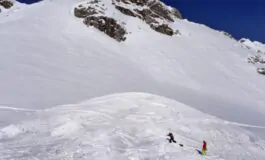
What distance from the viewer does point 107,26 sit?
4741 cm

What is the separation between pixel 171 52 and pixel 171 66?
4.64 m

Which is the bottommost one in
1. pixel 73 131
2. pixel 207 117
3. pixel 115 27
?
pixel 73 131

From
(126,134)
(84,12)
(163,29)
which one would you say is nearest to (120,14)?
(84,12)

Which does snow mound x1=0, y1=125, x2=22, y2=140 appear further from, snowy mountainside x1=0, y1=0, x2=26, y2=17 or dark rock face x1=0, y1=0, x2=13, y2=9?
dark rock face x1=0, y1=0, x2=13, y2=9

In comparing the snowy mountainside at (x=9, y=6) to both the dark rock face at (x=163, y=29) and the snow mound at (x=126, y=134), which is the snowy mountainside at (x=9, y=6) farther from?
the snow mound at (x=126, y=134)

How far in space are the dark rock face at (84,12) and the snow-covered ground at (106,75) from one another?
1.13 m

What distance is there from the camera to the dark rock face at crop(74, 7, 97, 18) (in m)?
48.8

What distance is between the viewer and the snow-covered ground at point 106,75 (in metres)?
19.2

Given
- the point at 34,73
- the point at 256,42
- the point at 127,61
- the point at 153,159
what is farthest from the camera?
the point at 256,42

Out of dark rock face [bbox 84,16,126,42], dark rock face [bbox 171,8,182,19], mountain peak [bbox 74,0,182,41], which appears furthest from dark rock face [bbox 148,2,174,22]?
dark rock face [bbox 84,16,126,42]

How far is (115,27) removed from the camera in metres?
47.8

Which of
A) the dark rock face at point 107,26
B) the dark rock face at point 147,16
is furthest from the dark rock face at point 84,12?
the dark rock face at point 147,16

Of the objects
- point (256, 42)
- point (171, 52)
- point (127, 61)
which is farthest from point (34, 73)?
point (256, 42)

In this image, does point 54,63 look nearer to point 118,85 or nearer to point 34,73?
point 34,73
